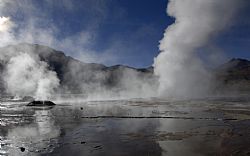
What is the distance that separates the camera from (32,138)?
1795cm

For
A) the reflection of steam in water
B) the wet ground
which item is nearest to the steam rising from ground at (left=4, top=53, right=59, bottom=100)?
the reflection of steam in water

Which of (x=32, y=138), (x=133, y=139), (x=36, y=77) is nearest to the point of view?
(x=133, y=139)

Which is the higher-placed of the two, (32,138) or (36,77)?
(36,77)

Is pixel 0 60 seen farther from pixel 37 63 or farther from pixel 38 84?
pixel 38 84

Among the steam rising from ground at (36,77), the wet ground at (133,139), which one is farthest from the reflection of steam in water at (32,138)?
the steam rising from ground at (36,77)

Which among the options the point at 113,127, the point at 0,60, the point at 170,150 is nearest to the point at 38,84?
the point at 113,127

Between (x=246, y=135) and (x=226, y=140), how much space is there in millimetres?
1960

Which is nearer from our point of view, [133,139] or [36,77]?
[133,139]

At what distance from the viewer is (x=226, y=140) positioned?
15648 millimetres

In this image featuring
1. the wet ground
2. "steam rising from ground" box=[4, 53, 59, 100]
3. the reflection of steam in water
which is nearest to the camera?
the wet ground

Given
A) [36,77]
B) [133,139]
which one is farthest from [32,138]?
[36,77]

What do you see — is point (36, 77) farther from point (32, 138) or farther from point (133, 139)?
point (133, 139)

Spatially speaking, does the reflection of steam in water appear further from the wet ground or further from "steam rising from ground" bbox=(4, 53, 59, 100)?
"steam rising from ground" bbox=(4, 53, 59, 100)

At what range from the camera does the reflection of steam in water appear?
14.7m
